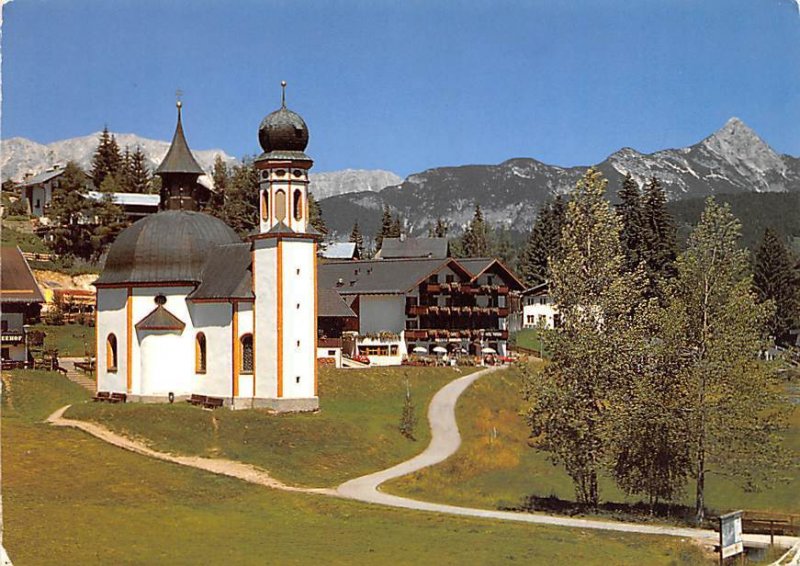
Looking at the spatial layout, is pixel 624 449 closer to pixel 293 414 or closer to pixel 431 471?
pixel 431 471

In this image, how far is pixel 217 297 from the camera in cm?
5028

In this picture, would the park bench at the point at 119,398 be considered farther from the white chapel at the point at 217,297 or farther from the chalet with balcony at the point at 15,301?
the chalet with balcony at the point at 15,301

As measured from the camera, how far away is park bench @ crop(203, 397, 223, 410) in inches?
1960

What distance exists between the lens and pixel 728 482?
43531 mm

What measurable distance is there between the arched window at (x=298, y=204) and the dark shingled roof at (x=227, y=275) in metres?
3.03

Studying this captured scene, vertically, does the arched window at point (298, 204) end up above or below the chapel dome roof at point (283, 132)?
below

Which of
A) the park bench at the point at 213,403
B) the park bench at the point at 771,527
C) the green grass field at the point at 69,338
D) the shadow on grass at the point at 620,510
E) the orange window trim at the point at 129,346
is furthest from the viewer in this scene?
the green grass field at the point at 69,338

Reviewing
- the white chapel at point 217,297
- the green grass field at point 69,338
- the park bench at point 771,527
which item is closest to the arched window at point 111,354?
the white chapel at point 217,297

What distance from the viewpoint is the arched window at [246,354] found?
49.7 meters

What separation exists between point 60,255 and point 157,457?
4580cm

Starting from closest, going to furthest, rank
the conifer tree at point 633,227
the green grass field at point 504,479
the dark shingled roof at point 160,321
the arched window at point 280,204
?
the green grass field at point 504,479, the arched window at point 280,204, the dark shingled roof at point 160,321, the conifer tree at point 633,227

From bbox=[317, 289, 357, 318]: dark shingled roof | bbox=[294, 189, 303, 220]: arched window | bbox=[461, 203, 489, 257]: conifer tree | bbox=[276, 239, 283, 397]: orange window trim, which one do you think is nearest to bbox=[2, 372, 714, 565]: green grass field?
bbox=[276, 239, 283, 397]: orange window trim

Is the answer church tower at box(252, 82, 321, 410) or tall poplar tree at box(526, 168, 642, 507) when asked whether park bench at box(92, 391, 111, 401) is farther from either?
tall poplar tree at box(526, 168, 642, 507)

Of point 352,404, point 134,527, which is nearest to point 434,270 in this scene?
point 352,404
